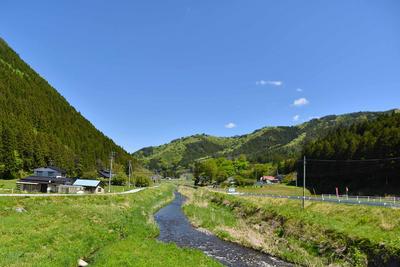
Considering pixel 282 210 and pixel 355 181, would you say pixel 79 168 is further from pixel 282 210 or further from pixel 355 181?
pixel 282 210

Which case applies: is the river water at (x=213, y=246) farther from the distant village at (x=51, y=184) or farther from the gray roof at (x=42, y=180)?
the gray roof at (x=42, y=180)

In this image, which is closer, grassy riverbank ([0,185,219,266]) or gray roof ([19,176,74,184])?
grassy riverbank ([0,185,219,266])

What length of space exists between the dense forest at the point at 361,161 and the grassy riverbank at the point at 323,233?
55.9 metres

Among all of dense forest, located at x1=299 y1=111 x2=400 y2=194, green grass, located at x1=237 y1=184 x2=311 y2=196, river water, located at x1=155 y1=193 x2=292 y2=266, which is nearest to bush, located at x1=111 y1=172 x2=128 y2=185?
green grass, located at x1=237 y1=184 x2=311 y2=196

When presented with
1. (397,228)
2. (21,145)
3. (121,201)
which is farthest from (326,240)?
(21,145)

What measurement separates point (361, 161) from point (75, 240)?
95503mm

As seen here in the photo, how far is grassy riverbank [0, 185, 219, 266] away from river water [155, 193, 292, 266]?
235 cm

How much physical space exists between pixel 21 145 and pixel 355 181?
338 ft

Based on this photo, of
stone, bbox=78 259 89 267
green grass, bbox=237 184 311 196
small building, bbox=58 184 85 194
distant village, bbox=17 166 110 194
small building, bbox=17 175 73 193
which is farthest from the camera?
green grass, bbox=237 184 311 196

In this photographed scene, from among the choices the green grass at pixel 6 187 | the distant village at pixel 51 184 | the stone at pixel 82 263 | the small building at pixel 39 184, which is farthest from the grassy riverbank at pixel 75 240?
the distant village at pixel 51 184

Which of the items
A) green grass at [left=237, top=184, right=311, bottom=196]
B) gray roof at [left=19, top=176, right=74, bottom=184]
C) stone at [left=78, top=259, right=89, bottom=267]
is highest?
gray roof at [left=19, top=176, right=74, bottom=184]

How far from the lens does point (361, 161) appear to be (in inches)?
4186

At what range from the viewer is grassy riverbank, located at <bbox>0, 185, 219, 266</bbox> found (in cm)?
2494

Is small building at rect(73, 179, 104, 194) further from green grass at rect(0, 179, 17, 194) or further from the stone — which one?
the stone
